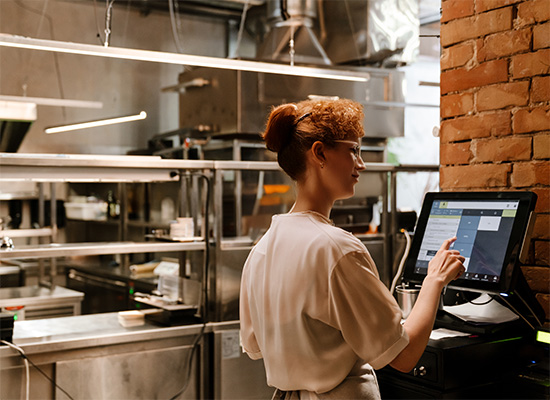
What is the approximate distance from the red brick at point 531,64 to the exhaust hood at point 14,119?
4.21 m

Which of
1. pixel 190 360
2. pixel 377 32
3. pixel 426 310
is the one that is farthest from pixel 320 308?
pixel 377 32

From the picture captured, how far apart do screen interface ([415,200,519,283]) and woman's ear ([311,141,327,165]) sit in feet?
2.07

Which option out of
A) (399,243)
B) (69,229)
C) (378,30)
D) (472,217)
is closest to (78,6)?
(69,229)

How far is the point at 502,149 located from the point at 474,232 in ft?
1.16

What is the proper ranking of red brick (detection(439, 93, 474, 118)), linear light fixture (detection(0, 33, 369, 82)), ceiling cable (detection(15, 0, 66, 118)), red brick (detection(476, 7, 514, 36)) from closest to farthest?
red brick (detection(476, 7, 514, 36))
red brick (detection(439, 93, 474, 118))
linear light fixture (detection(0, 33, 369, 82))
ceiling cable (detection(15, 0, 66, 118))

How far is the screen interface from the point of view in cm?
188

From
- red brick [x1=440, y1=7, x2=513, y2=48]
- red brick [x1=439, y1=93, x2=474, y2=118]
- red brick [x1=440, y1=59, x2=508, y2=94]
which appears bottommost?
red brick [x1=439, y1=93, x2=474, y2=118]

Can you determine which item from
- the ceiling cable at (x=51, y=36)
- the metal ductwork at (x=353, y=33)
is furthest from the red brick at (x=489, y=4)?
the ceiling cable at (x=51, y=36)

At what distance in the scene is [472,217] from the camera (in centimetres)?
199

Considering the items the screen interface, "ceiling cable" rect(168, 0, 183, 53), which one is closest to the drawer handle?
the screen interface

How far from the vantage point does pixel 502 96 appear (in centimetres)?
216

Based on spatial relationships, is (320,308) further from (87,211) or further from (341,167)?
(87,211)

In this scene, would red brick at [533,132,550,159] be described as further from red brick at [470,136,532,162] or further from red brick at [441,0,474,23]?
red brick at [441,0,474,23]

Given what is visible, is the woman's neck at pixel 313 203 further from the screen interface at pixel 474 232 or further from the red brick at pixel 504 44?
the red brick at pixel 504 44
